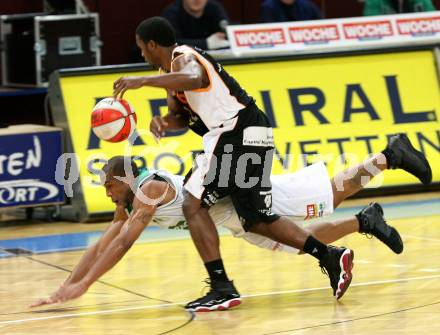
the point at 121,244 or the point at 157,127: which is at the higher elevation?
the point at 157,127

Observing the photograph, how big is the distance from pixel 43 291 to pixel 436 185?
241 inches

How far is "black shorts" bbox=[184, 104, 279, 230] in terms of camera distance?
7707 millimetres

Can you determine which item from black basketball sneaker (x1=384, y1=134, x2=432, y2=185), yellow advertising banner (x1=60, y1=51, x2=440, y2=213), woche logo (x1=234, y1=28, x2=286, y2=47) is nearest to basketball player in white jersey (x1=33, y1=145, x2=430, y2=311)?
black basketball sneaker (x1=384, y1=134, x2=432, y2=185)

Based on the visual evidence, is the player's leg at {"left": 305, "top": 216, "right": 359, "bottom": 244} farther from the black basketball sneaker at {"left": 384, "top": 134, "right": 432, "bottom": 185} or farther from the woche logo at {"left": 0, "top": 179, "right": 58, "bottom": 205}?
the woche logo at {"left": 0, "top": 179, "right": 58, "bottom": 205}

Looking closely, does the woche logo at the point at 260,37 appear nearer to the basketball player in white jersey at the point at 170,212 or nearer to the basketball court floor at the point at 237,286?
the basketball court floor at the point at 237,286

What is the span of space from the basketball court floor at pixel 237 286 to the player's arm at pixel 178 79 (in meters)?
1.50

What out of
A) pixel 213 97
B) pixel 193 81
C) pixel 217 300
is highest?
pixel 193 81

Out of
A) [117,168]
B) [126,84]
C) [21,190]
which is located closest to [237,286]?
[117,168]

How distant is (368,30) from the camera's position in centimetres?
1317

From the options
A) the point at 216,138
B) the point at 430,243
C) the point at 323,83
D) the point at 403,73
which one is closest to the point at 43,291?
the point at 216,138

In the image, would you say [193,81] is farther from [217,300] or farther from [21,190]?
[21,190]

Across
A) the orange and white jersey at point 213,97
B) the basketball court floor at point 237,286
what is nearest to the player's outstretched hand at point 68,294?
the basketball court floor at point 237,286

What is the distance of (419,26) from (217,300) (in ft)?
21.9

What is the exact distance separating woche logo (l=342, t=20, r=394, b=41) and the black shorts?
5.37m
